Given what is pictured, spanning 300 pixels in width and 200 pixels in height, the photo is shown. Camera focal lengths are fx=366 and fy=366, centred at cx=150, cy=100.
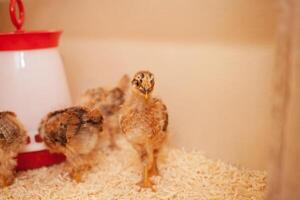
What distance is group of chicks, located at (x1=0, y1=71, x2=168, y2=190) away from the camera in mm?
988

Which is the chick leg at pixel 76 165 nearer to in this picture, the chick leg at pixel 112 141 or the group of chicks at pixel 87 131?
the group of chicks at pixel 87 131

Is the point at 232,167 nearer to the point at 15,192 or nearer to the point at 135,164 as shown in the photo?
the point at 135,164

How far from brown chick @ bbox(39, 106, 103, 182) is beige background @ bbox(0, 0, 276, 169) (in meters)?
0.33

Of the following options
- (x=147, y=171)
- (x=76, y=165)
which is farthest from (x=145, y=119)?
(x=76, y=165)

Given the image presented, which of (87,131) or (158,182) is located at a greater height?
(87,131)

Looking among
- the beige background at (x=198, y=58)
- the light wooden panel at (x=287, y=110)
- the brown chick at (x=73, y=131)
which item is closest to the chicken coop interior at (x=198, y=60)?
the beige background at (x=198, y=58)

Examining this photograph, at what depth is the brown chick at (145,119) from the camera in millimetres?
965

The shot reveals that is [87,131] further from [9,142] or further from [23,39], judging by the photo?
[23,39]

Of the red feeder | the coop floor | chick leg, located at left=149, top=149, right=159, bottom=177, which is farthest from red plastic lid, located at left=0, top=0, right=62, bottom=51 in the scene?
chick leg, located at left=149, top=149, right=159, bottom=177

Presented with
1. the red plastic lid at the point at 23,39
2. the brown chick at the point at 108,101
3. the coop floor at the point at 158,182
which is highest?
the red plastic lid at the point at 23,39

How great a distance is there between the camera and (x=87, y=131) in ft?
3.51

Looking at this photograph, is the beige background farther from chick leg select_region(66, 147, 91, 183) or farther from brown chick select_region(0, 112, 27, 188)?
brown chick select_region(0, 112, 27, 188)

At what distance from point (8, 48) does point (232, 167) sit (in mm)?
800

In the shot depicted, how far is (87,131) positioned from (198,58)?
0.43m
